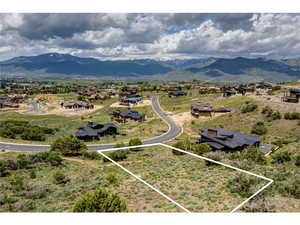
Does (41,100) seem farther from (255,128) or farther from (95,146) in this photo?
(255,128)

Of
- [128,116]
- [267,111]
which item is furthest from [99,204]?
[128,116]

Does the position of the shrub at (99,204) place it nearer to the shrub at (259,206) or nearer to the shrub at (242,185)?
the shrub at (259,206)

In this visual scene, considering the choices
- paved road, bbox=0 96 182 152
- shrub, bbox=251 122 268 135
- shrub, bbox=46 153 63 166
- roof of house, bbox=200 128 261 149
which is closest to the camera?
shrub, bbox=46 153 63 166

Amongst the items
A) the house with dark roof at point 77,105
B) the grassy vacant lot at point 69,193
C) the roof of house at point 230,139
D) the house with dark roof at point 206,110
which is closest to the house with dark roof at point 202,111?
the house with dark roof at point 206,110

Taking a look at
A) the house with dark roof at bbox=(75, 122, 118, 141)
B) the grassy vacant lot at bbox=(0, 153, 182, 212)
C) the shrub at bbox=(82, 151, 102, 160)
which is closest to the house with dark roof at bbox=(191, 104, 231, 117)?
the house with dark roof at bbox=(75, 122, 118, 141)

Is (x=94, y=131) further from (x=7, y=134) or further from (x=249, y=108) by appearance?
(x=249, y=108)

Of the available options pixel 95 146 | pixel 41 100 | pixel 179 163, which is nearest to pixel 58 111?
pixel 41 100

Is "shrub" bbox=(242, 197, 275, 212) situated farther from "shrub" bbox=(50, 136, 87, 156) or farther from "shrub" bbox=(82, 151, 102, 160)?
"shrub" bbox=(50, 136, 87, 156)
